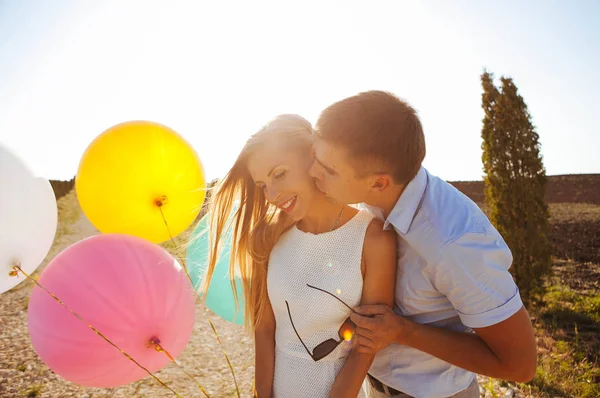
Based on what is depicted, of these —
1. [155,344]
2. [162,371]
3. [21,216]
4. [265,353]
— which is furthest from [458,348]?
[162,371]

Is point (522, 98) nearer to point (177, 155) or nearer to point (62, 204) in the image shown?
point (177, 155)

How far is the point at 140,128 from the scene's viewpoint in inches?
115

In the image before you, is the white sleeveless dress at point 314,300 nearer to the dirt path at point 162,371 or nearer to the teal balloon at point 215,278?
the teal balloon at point 215,278

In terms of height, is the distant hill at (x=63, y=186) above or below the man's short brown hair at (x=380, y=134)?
below

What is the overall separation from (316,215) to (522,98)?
558 cm

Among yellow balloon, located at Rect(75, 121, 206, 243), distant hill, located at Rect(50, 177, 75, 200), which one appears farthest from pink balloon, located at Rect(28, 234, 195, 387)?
distant hill, located at Rect(50, 177, 75, 200)

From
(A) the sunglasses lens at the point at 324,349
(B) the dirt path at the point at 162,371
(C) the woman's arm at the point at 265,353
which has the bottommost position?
(B) the dirt path at the point at 162,371

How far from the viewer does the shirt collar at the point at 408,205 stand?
164 cm

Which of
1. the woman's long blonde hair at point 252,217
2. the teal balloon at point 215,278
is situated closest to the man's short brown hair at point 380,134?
the woman's long blonde hair at point 252,217

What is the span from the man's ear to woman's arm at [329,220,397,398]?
0.74ft

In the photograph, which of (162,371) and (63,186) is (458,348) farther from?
(63,186)

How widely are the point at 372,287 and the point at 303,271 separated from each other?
0.37 meters

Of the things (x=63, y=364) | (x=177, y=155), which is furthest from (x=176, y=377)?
(x=177, y=155)

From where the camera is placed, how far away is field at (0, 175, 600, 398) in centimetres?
405
